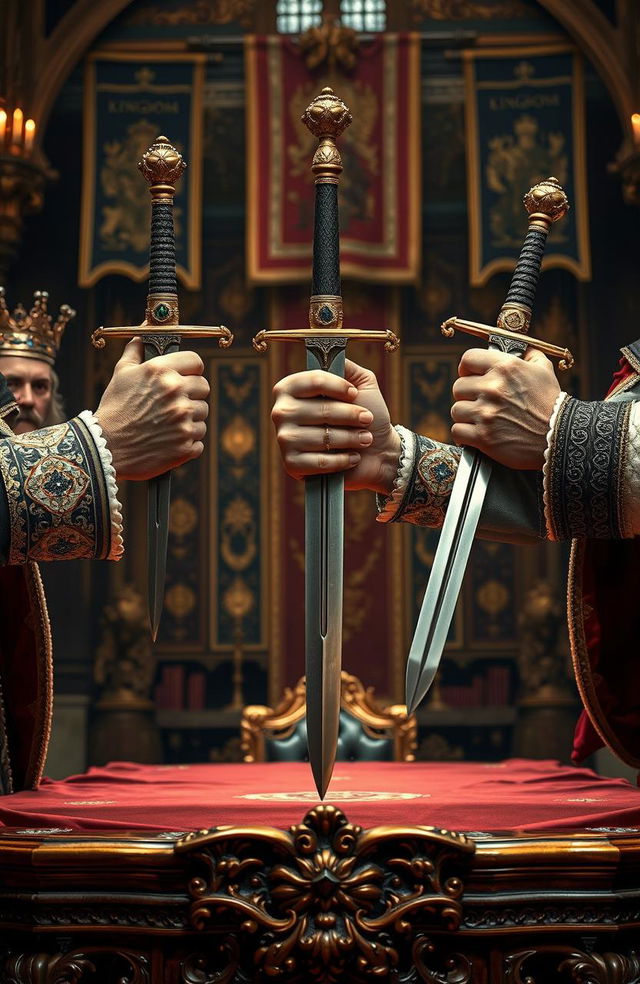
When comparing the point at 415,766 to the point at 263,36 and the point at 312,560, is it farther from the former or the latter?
the point at 263,36

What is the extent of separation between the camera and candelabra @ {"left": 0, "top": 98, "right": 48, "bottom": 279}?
7.03m

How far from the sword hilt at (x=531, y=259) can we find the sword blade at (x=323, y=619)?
1.31 ft

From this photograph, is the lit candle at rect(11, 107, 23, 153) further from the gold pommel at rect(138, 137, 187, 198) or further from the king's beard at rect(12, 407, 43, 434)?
the gold pommel at rect(138, 137, 187, 198)

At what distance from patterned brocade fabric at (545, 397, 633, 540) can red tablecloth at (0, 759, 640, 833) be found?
16.4 inches

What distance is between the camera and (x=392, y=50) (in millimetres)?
7672

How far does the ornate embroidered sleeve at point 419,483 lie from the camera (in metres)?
2.52

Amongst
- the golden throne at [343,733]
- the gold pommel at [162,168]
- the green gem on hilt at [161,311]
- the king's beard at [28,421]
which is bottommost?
the golden throne at [343,733]

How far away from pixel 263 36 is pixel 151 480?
5.96m

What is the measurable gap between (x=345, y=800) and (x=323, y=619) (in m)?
0.41

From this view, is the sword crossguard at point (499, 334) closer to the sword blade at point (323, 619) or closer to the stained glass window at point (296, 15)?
the sword blade at point (323, 619)

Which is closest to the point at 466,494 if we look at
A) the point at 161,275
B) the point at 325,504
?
the point at 325,504

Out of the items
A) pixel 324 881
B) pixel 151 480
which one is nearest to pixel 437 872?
pixel 324 881

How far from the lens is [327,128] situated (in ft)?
6.97

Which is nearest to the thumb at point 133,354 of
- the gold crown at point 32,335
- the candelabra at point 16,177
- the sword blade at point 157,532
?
the sword blade at point 157,532
